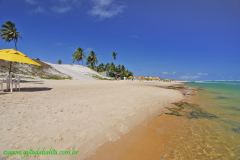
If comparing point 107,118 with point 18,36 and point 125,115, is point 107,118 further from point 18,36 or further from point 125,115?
point 18,36

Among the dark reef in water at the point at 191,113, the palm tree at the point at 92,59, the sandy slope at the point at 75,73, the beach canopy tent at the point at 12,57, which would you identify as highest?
the palm tree at the point at 92,59

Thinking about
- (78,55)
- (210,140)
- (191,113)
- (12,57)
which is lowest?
(210,140)

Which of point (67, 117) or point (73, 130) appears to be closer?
point (73, 130)

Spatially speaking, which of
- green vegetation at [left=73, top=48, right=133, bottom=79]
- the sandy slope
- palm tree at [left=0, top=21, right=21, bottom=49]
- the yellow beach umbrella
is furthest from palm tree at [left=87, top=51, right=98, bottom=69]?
the yellow beach umbrella

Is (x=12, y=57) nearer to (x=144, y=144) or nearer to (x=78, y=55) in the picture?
(x=144, y=144)

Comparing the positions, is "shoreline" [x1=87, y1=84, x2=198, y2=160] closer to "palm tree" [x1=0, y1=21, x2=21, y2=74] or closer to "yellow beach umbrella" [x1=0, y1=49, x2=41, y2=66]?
"yellow beach umbrella" [x1=0, y1=49, x2=41, y2=66]

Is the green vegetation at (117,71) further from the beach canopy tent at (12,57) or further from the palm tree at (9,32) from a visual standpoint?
the beach canopy tent at (12,57)

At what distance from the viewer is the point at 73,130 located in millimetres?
6672

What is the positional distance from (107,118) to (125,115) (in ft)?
5.12

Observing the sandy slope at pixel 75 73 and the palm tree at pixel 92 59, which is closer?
the sandy slope at pixel 75 73

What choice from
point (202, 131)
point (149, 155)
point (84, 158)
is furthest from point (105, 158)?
point (202, 131)

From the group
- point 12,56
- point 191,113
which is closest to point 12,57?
point 12,56

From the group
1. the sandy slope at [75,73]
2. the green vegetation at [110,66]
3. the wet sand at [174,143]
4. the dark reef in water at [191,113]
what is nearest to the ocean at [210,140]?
the wet sand at [174,143]

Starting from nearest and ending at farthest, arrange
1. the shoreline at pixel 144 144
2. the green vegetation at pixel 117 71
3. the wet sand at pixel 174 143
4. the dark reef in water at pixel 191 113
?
the shoreline at pixel 144 144 < the wet sand at pixel 174 143 < the dark reef in water at pixel 191 113 < the green vegetation at pixel 117 71
